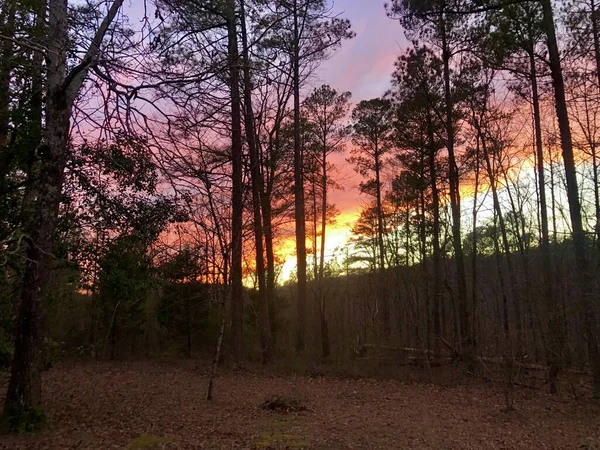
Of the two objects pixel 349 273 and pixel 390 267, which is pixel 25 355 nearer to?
pixel 390 267

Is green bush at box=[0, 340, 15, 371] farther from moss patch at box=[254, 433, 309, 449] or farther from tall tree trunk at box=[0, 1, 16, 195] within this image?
moss patch at box=[254, 433, 309, 449]

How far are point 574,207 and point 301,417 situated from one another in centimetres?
827

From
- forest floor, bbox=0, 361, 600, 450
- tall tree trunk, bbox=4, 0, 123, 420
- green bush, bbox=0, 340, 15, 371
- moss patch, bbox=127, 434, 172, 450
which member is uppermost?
tall tree trunk, bbox=4, 0, 123, 420

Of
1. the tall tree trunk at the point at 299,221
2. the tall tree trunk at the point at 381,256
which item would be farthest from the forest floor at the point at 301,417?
the tall tree trunk at the point at 381,256

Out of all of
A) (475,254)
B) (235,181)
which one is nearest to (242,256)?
(235,181)

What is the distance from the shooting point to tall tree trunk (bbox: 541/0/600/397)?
10945mm

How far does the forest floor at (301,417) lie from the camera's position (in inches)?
273

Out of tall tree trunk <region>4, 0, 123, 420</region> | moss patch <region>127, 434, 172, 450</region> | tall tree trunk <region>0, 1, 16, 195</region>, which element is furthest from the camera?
tall tree trunk <region>0, 1, 16, 195</region>

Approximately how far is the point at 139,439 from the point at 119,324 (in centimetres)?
1673

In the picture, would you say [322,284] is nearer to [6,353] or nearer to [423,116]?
[423,116]

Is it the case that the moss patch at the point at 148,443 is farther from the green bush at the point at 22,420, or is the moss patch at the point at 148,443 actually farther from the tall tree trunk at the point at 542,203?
the tall tree trunk at the point at 542,203

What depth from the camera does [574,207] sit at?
1131cm

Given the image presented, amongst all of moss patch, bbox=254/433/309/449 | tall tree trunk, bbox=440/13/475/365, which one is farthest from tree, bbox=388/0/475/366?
moss patch, bbox=254/433/309/449

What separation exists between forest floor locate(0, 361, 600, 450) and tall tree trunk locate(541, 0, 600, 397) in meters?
1.41
